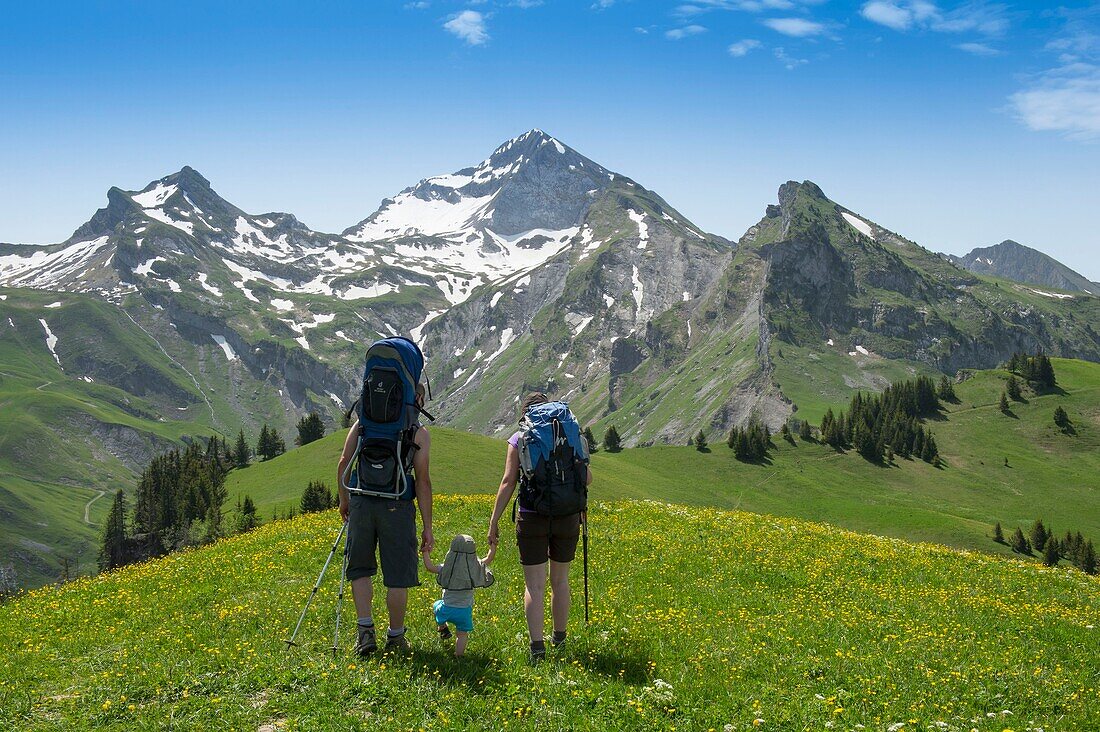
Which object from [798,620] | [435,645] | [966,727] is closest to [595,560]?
[798,620]

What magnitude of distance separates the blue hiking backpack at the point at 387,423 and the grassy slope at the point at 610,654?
2.66 m

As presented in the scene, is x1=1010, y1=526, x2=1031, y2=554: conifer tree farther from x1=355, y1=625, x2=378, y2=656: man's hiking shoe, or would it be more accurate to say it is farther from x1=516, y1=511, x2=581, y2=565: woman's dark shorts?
x1=355, y1=625, x2=378, y2=656: man's hiking shoe

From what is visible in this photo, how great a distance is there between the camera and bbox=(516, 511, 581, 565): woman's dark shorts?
11422mm

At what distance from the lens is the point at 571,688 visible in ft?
33.8

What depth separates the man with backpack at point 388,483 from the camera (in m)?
11.2

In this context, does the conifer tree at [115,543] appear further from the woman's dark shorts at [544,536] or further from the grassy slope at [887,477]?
the woman's dark shorts at [544,536]

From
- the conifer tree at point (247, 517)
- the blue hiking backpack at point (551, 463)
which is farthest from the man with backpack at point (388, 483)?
the conifer tree at point (247, 517)

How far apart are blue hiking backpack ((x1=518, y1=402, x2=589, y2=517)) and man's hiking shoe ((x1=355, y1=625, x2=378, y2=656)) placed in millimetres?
3042

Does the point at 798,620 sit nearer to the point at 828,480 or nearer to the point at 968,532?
the point at 968,532

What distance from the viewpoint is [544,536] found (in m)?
11.5

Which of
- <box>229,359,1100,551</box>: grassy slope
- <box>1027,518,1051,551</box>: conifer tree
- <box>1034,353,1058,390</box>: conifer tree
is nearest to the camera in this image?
<box>229,359,1100,551</box>: grassy slope

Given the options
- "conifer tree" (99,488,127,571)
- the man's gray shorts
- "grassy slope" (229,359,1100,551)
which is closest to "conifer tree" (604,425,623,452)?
"grassy slope" (229,359,1100,551)

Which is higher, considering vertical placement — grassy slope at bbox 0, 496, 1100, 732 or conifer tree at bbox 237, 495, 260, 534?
grassy slope at bbox 0, 496, 1100, 732

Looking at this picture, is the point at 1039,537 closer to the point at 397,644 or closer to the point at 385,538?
the point at 397,644
